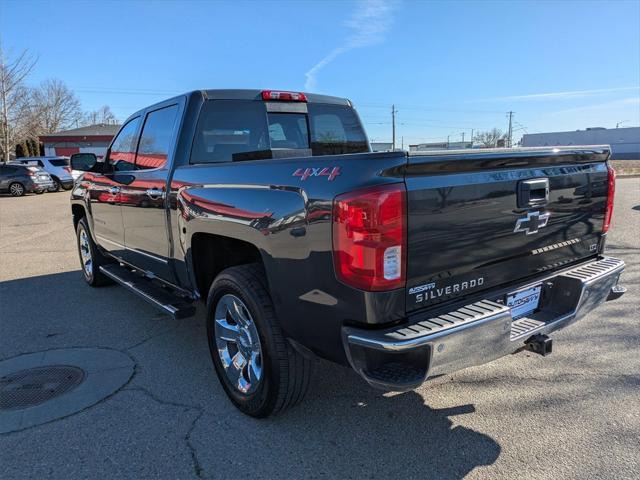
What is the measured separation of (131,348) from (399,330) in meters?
2.90

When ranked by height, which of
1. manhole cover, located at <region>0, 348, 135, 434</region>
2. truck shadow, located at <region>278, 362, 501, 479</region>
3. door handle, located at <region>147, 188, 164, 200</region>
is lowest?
truck shadow, located at <region>278, 362, 501, 479</region>

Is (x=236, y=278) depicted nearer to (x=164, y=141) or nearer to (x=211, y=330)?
(x=211, y=330)

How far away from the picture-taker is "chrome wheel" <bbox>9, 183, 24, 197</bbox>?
22359 mm

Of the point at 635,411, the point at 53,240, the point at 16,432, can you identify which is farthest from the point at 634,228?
the point at 53,240

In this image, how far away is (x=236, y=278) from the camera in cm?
288

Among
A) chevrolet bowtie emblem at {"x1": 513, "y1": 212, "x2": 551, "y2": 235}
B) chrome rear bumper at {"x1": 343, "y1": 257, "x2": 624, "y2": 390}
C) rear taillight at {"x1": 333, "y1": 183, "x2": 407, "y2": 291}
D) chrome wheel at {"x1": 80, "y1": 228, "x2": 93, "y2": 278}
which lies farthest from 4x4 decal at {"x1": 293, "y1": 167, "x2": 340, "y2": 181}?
chrome wheel at {"x1": 80, "y1": 228, "x2": 93, "y2": 278}

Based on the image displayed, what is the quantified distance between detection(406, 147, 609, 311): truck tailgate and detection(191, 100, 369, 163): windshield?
2124 mm

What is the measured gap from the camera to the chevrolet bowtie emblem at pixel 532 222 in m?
2.67

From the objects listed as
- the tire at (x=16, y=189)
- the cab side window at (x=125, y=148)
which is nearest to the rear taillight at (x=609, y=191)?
the cab side window at (x=125, y=148)

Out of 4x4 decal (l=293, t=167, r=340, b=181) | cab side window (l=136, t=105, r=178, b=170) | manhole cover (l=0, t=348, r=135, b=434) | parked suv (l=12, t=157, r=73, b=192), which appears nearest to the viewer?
4x4 decal (l=293, t=167, r=340, b=181)

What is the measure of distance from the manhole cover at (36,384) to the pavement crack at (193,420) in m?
0.52

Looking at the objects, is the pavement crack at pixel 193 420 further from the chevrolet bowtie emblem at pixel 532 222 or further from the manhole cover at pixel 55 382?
the chevrolet bowtie emblem at pixel 532 222

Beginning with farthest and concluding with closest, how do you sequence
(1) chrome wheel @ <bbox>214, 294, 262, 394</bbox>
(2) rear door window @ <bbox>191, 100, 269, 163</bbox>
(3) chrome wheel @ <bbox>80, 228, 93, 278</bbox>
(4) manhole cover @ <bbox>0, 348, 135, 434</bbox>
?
1. (3) chrome wheel @ <bbox>80, 228, 93, 278</bbox>
2. (2) rear door window @ <bbox>191, 100, 269, 163</bbox>
3. (4) manhole cover @ <bbox>0, 348, 135, 434</bbox>
4. (1) chrome wheel @ <bbox>214, 294, 262, 394</bbox>

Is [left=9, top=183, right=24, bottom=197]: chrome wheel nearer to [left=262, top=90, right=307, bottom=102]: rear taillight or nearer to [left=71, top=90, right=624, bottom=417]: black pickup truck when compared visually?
[left=71, top=90, right=624, bottom=417]: black pickup truck
